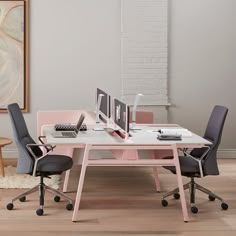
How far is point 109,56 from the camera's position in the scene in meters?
7.56

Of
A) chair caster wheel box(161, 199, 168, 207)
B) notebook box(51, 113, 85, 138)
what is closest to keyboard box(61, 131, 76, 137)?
notebook box(51, 113, 85, 138)

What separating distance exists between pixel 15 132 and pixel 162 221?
145 centimetres

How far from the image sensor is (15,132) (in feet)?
16.1

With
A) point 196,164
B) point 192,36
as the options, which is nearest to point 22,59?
point 192,36

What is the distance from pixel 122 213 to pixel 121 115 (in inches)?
33.3

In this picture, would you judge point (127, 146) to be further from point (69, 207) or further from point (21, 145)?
point (21, 145)

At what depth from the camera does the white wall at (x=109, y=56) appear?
7.49 m

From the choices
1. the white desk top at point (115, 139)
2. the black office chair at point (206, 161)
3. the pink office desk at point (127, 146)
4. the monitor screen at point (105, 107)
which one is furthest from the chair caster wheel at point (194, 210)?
the monitor screen at point (105, 107)

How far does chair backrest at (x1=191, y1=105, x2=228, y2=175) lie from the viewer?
4.87 metres

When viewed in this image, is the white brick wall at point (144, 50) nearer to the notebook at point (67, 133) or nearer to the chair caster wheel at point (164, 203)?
the notebook at point (67, 133)

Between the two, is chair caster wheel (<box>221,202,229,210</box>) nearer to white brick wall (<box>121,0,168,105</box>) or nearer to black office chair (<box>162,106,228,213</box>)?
black office chair (<box>162,106,228,213</box>)

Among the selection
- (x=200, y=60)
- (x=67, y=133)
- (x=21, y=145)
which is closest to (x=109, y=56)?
(x=200, y=60)

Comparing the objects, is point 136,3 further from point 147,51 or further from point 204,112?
point 204,112

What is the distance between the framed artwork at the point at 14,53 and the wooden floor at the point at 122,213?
1791 mm
